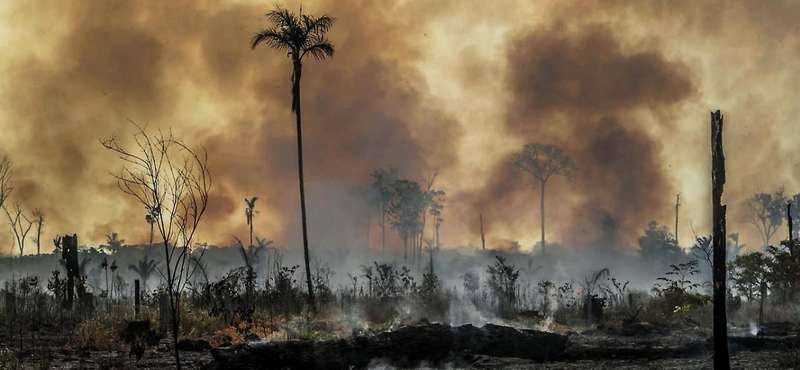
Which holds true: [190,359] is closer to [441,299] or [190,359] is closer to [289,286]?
[289,286]

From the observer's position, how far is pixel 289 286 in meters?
24.6

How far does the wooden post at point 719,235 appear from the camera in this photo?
1313 cm

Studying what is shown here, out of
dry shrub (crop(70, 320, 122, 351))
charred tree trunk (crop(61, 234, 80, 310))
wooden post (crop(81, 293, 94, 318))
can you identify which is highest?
charred tree trunk (crop(61, 234, 80, 310))

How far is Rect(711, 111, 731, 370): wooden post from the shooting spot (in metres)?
13.1

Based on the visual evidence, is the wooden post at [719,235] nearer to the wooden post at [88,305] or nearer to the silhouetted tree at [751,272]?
the silhouetted tree at [751,272]

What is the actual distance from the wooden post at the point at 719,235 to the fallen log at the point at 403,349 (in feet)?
14.8

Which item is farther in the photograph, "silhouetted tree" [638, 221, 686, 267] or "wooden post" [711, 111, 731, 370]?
"silhouetted tree" [638, 221, 686, 267]

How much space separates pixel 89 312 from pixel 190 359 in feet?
24.3

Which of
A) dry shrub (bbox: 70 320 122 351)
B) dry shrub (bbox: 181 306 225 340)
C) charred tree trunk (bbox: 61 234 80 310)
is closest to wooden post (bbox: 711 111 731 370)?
dry shrub (bbox: 181 306 225 340)

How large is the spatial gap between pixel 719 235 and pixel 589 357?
5250 mm

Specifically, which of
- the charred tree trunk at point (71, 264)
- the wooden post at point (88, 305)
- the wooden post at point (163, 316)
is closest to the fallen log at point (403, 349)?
the wooden post at point (163, 316)

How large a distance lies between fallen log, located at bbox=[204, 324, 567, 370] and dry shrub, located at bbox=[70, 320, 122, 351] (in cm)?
469

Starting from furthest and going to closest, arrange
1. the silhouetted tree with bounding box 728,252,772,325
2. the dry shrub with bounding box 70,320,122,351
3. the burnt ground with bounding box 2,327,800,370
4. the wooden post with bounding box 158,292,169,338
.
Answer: the silhouetted tree with bounding box 728,252,772,325 → the wooden post with bounding box 158,292,169,338 → the dry shrub with bounding box 70,320,122,351 → the burnt ground with bounding box 2,327,800,370

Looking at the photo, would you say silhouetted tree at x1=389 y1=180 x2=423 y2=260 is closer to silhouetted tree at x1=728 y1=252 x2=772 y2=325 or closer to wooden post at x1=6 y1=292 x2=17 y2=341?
silhouetted tree at x1=728 y1=252 x2=772 y2=325
